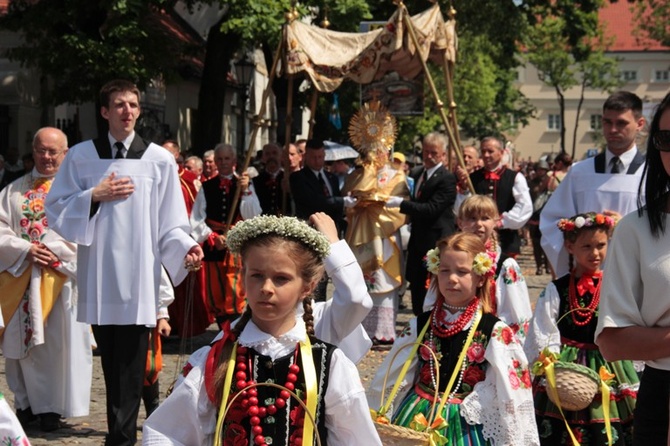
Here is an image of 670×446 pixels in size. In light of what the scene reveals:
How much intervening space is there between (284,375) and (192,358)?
325 millimetres

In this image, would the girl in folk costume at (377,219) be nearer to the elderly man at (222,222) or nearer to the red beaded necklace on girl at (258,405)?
the elderly man at (222,222)

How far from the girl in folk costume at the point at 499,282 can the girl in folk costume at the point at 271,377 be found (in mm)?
2536

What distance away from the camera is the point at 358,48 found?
1332cm

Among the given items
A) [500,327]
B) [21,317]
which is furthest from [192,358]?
[21,317]

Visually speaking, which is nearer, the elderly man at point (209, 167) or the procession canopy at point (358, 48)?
the procession canopy at point (358, 48)

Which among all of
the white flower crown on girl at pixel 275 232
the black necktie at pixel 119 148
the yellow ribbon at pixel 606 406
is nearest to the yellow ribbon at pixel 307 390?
the white flower crown on girl at pixel 275 232

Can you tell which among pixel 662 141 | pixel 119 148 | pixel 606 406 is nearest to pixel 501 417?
pixel 606 406

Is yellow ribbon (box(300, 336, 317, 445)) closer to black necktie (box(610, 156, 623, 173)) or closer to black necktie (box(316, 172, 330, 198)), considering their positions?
black necktie (box(610, 156, 623, 173))

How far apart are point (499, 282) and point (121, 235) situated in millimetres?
2256

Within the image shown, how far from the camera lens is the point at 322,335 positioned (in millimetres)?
4754

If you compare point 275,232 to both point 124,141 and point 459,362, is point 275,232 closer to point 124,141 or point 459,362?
point 459,362

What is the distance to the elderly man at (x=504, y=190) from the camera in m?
11.8

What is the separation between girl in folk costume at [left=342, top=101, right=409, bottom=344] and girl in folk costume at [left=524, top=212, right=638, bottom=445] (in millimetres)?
5561

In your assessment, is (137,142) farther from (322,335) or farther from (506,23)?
(506,23)
